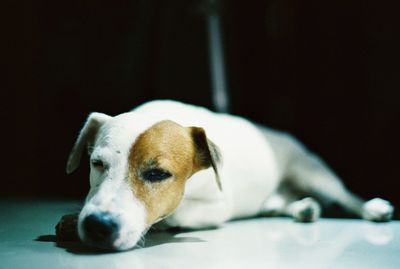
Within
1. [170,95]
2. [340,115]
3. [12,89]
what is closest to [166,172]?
[170,95]

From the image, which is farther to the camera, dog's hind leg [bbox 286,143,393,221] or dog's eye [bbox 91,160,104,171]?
dog's hind leg [bbox 286,143,393,221]

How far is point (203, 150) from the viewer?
203 cm

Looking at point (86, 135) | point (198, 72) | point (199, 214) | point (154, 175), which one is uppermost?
point (198, 72)

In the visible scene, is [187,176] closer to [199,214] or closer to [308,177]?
[199,214]

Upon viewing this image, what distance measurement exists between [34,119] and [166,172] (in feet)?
6.94

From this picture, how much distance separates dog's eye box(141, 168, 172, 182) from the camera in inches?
69.7

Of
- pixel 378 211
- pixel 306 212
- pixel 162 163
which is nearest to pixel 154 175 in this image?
pixel 162 163

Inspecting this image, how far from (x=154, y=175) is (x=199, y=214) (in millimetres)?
451

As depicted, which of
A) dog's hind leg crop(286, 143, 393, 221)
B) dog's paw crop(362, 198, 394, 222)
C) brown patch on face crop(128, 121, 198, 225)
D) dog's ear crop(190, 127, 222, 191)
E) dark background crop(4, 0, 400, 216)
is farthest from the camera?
dark background crop(4, 0, 400, 216)

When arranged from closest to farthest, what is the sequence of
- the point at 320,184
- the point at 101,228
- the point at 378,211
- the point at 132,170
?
the point at 101,228 → the point at 132,170 → the point at 378,211 → the point at 320,184

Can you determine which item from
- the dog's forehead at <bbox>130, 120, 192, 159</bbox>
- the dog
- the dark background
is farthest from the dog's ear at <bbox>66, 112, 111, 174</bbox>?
the dark background

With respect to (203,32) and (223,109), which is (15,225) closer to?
(223,109)

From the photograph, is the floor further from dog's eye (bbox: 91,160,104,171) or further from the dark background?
the dark background

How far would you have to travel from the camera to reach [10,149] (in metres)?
3.87
